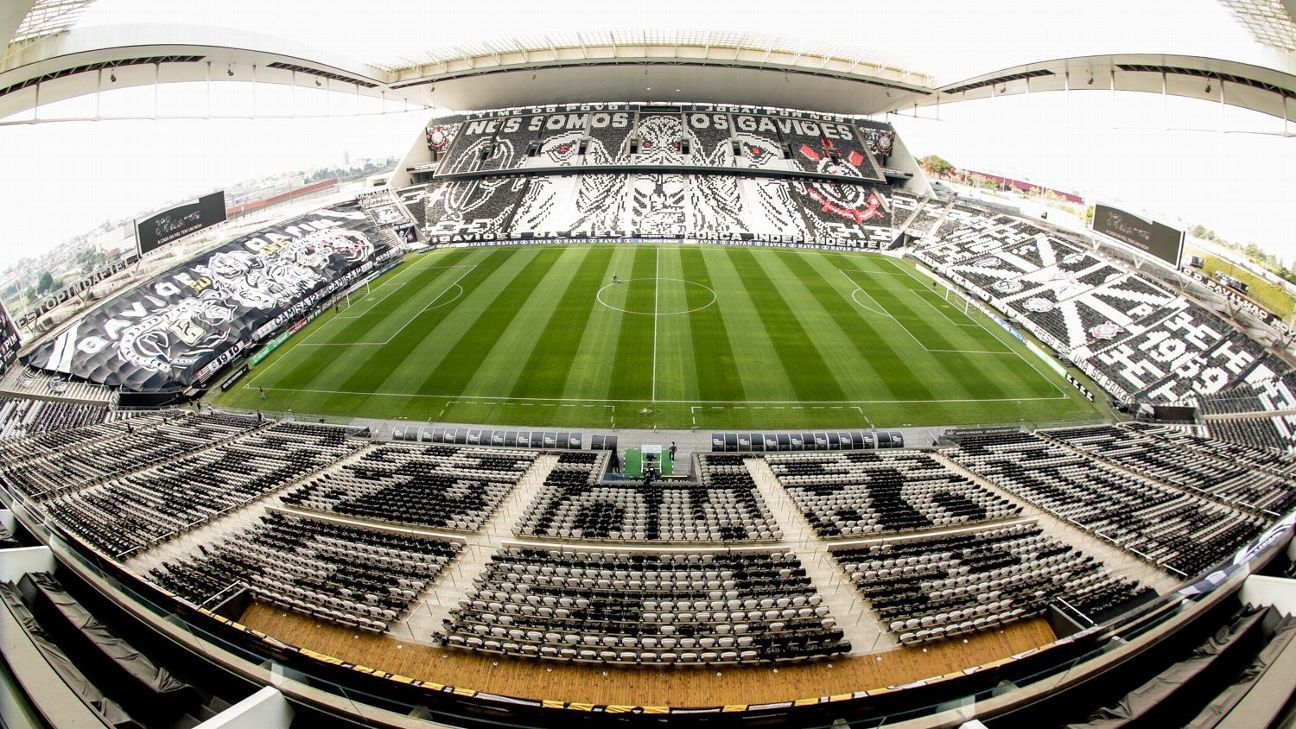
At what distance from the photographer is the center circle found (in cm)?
4253

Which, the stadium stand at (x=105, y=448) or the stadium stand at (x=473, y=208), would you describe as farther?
the stadium stand at (x=473, y=208)

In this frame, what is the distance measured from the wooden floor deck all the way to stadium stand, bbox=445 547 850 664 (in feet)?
0.85

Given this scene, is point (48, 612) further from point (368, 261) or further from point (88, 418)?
point (368, 261)

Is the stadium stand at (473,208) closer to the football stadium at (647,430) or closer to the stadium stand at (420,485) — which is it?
the football stadium at (647,430)

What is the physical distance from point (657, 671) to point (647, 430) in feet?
55.1

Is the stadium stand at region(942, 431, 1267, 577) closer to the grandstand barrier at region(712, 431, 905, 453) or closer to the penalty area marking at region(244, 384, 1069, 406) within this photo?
the grandstand barrier at region(712, 431, 905, 453)

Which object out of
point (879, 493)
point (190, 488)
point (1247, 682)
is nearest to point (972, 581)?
point (879, 493)

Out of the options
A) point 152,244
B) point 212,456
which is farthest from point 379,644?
point 152,244

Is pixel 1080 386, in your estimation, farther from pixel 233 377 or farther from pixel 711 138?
pixel 711 138

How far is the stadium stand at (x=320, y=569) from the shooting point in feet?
44.8

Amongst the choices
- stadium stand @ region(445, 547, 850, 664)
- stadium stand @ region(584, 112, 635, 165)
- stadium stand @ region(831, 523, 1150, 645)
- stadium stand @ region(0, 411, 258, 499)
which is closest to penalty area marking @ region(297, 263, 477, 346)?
stadium stand @ region(0, 411, 258, 499)

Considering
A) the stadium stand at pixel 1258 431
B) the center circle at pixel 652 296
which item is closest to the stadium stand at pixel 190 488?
the center circle at pixel 652 296

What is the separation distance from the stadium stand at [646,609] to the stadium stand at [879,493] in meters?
3.76

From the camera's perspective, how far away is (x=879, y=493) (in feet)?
67.9
